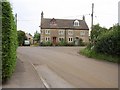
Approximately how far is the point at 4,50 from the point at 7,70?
0.88 metres

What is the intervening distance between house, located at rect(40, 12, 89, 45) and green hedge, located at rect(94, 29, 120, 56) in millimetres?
52541

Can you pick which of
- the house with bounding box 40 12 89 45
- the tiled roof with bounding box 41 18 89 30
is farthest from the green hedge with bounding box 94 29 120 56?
the tiled roof with bounding box 41 18 89 30

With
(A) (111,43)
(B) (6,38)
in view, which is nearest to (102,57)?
(A) (111,43)

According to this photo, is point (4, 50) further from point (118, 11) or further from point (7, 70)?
point (118, 11)

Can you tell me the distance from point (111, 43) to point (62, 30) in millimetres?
56584

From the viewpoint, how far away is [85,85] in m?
13.3

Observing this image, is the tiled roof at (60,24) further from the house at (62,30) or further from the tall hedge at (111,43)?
the tall hedge at (111,43)

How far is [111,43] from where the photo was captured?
90.4 ft

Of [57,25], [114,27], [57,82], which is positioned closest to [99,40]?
[114,27]

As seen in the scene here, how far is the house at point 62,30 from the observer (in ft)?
272

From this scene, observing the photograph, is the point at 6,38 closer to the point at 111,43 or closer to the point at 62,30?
the point at 111,43

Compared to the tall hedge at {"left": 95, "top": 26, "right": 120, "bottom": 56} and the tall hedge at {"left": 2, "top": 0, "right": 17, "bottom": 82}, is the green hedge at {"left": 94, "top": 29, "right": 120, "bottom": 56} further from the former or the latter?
the tall hedge at {"left": 2, "top": 0, "right": 17, "bottom": 82}

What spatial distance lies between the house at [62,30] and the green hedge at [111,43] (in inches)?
2069

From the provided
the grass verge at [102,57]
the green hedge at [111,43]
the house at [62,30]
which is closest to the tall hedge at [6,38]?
the grass verge at [102,57]
